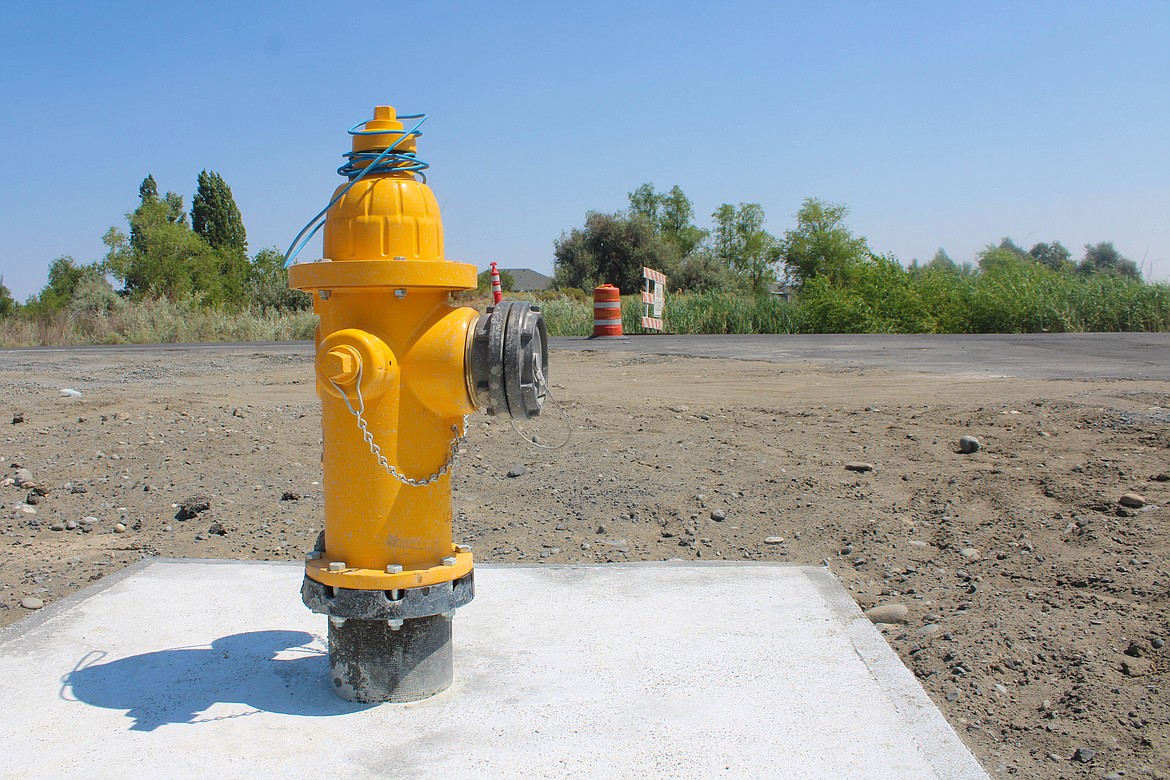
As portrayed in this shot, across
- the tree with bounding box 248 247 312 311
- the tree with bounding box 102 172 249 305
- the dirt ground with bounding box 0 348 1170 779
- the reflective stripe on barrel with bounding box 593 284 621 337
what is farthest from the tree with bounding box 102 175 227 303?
the dirt ground with bounding box 0 348 1170 779

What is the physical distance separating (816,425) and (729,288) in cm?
4614

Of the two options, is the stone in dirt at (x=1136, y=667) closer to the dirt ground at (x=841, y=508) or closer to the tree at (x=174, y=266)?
the dirt ground at (x=841, y=508)

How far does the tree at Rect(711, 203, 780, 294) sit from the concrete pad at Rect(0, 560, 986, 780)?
65763mm

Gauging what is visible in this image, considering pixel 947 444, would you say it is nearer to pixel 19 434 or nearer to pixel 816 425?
pixel 816 425

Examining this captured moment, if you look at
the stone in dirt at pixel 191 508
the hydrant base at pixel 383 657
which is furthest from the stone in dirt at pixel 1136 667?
the stone in dirt at pixel 191 508

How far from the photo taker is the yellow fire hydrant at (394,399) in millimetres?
2248

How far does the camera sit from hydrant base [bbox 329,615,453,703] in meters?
2.37

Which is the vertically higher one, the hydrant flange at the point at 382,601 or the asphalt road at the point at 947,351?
the asphalt road at the point at 947,351

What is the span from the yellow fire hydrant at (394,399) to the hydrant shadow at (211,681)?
0.15 meters

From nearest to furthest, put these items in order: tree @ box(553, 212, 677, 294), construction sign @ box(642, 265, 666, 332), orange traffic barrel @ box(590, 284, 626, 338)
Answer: orange traffic barrel @ box(590, 284, 626, 338), construction sign @ box(642, 265, 666, 332), tree @ box(553, 212, 677, 294)

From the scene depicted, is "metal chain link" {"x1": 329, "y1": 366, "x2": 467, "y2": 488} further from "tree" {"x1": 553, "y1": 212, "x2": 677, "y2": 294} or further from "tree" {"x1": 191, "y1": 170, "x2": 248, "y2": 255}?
"tree" {"x1": 191, "y1": 170, "x2": 248, "y2": 255}

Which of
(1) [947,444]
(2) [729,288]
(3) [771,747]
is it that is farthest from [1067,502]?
(2) [729,288]

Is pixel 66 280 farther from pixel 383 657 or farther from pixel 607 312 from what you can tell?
pixel 383 657

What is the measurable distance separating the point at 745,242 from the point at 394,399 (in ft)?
225
